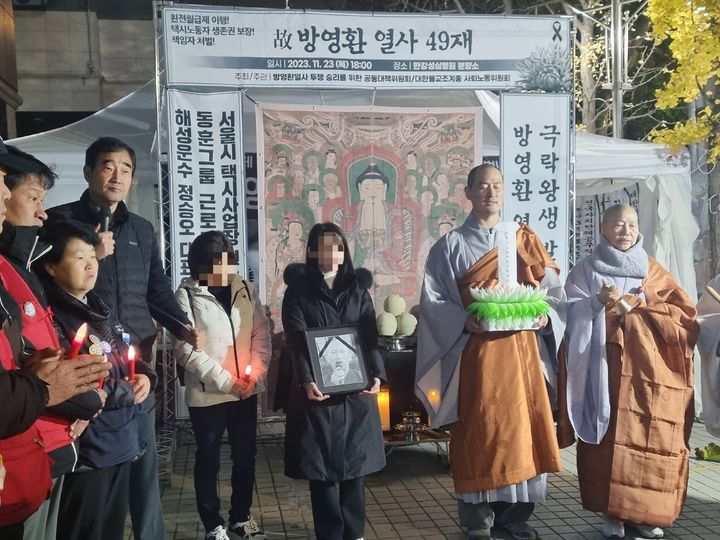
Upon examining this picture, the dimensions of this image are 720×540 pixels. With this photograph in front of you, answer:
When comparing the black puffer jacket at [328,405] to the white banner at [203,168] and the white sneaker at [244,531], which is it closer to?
the white sneaker at [244,531]

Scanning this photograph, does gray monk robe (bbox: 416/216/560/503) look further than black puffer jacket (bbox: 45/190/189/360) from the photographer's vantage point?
Yes

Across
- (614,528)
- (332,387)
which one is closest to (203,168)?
(332,387)

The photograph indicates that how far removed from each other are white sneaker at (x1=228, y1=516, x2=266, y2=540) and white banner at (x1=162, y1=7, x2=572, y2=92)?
11.3ft

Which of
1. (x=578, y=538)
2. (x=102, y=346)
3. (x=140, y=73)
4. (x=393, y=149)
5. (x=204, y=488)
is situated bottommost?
(x=578, y=538)

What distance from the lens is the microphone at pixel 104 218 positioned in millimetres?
3248

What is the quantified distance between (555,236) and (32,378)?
205 inches

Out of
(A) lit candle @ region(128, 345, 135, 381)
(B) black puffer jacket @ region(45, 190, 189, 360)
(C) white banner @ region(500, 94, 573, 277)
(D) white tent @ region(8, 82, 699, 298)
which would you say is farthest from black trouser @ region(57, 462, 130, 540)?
(D) white tent @ region(8, 82, 699, 298)

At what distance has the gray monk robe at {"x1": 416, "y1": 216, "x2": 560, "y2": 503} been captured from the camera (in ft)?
12.9

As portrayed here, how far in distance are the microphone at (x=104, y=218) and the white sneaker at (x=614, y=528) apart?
3259 millimetres

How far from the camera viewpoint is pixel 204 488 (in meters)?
4.00

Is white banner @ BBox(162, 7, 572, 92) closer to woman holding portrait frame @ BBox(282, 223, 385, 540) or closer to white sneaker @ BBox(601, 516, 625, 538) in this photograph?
woman holding portrait frame @ BBox(282, 223, 385, 540)

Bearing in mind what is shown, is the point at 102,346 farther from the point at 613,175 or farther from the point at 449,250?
the point at 613,175

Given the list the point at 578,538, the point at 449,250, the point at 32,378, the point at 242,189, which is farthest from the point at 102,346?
the point at 242,189

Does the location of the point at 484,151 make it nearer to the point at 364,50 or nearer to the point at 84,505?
the point at 364,50
